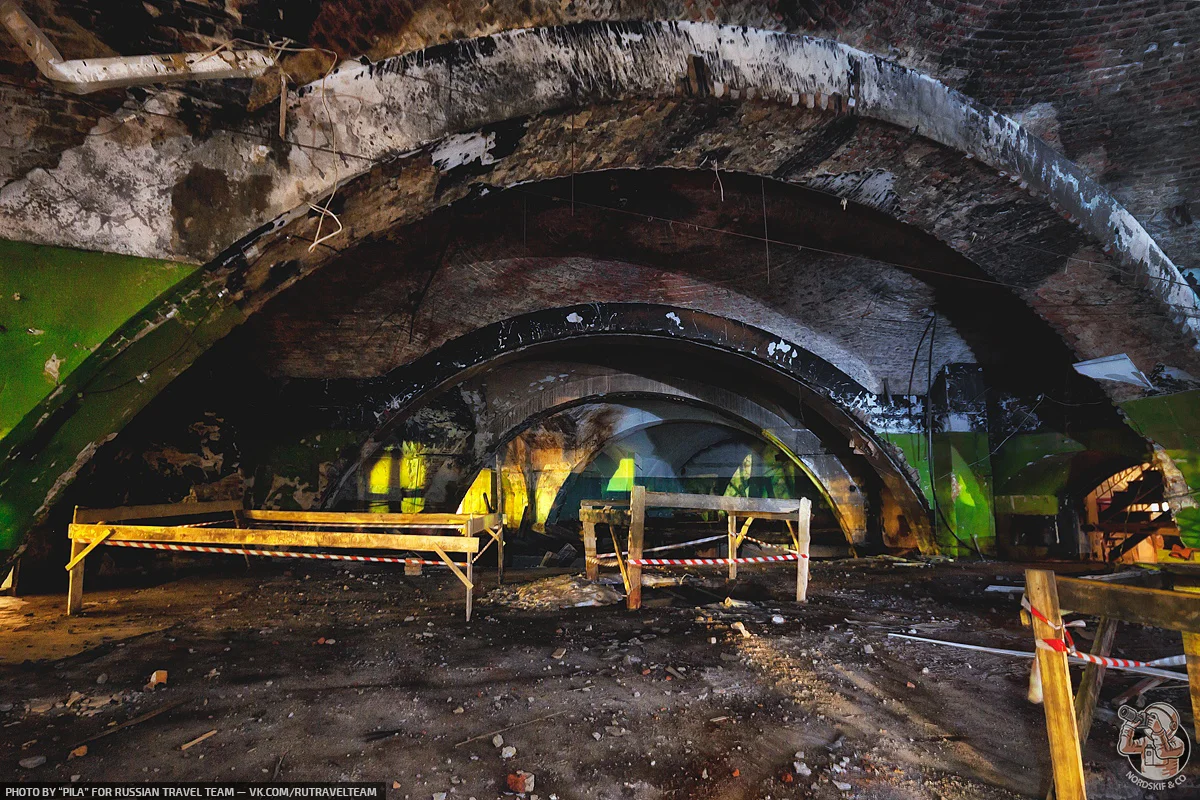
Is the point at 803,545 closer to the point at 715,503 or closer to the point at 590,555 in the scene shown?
the point at 715,503

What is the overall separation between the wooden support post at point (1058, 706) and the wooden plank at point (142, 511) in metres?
6.09

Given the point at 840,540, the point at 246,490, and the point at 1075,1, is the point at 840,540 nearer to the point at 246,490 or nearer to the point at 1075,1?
the point at 1075,1

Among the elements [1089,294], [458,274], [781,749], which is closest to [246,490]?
[458,274]

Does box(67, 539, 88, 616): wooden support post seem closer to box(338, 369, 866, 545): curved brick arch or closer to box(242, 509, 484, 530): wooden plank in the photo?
box(242, 509, 484, 530): wooden plank

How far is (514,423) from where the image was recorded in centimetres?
1016

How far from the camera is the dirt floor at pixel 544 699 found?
2.19 meters

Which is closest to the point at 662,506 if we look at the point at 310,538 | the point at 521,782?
the point at 310,538

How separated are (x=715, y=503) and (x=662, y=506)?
537mm

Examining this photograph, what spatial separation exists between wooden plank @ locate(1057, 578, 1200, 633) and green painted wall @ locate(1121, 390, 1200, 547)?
6.37 metres

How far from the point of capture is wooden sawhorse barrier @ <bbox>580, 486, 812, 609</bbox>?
15.7ft

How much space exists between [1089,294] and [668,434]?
41.8 feet

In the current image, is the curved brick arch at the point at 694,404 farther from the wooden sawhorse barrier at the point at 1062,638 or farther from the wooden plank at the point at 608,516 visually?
the wooden sawhorse barrier at the point at 1062,638

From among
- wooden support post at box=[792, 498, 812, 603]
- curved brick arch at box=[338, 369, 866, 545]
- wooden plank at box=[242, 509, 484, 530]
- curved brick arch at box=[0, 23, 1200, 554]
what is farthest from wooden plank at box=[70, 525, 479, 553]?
curved brick arch at box=[338, 369, 866, 545]

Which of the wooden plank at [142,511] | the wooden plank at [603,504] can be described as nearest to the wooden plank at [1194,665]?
the wooden plank at [603,504]
